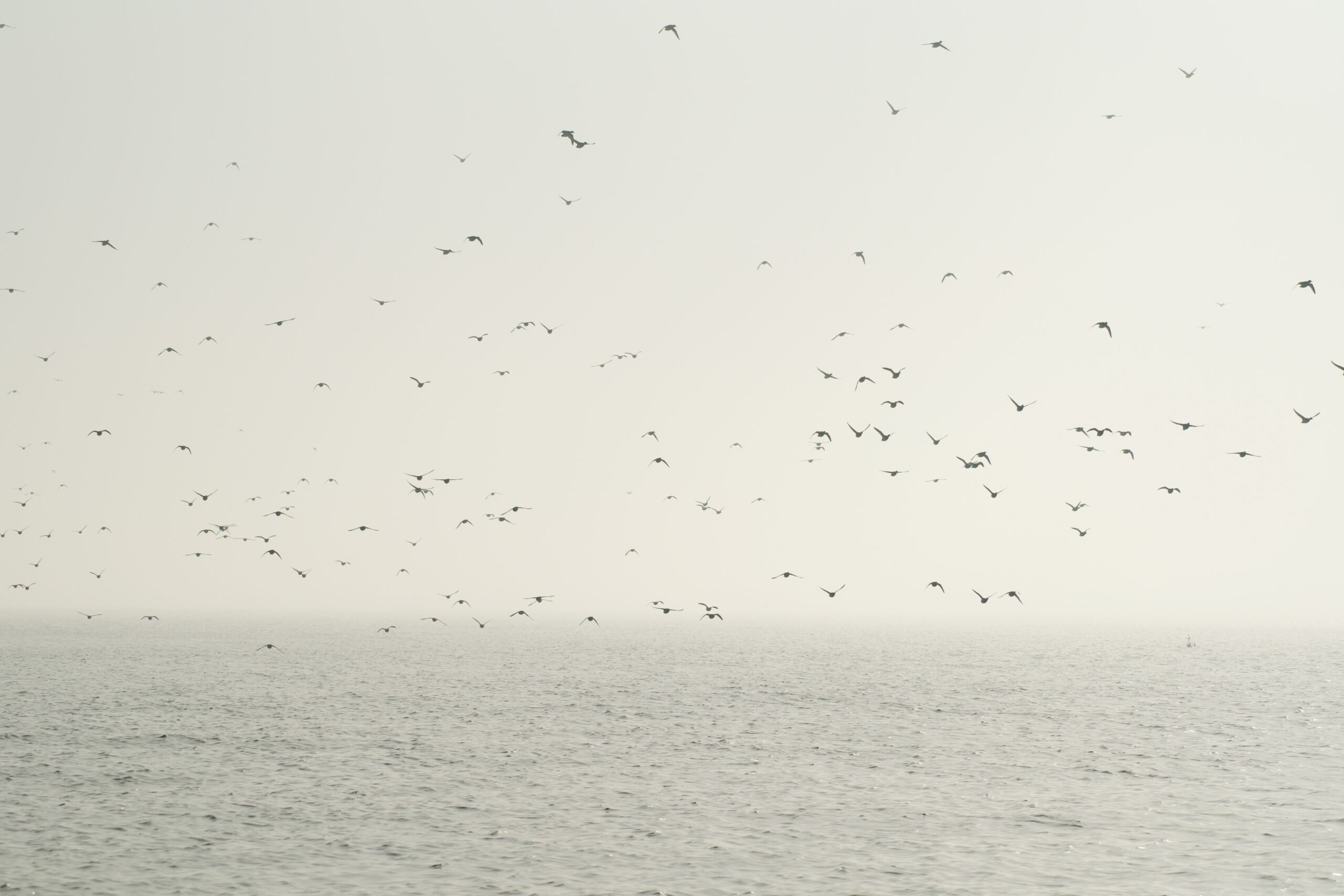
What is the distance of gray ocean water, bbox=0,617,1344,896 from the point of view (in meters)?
32.7

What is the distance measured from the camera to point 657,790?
149 feet

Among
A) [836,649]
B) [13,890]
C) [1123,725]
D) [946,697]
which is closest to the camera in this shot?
[13,890]

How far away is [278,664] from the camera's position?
126 metres

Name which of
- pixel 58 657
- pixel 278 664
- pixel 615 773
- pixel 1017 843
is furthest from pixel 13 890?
pixel 58 657

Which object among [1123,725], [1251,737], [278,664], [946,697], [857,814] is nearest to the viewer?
[857,814]

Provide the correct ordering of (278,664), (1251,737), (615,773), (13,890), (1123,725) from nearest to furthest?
(13,890)
(615,773)
(1251,737)
(1123,725)
(278,664)

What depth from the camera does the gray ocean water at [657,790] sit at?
32.7m

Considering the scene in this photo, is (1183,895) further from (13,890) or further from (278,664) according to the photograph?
(278,664)

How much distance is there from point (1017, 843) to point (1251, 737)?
1511 inches

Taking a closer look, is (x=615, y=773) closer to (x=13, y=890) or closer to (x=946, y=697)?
(x=13, y=890)

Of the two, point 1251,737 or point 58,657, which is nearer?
point 1251,737

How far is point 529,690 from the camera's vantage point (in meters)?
92.1

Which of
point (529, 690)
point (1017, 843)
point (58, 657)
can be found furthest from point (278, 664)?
point (1017, 843)

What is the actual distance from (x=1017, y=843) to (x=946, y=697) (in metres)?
55.0
